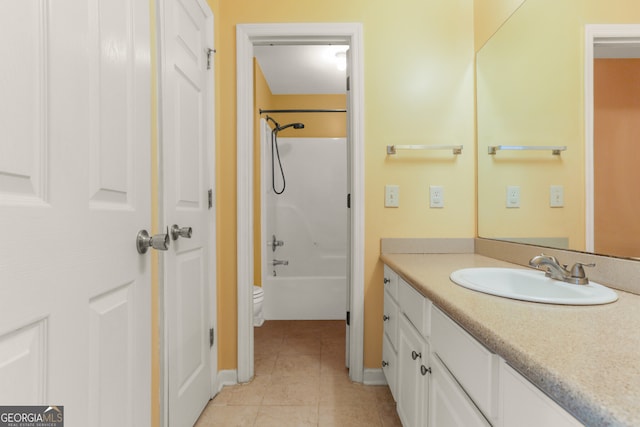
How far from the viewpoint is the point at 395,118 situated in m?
1.84

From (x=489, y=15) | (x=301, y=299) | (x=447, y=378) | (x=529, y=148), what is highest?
(x=489, y=15)

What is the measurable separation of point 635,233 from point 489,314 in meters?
0.61

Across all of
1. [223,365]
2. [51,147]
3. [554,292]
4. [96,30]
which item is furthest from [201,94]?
[554,292]

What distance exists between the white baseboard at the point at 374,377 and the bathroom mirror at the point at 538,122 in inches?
39.7

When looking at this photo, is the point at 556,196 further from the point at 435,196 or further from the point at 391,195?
the point at 391,195

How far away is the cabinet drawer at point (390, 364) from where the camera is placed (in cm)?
148

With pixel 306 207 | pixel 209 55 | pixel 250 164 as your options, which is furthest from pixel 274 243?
pixel 209 55

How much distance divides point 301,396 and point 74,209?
1.50 m

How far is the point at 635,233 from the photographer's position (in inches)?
36.6

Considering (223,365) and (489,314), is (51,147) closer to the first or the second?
(489,314)

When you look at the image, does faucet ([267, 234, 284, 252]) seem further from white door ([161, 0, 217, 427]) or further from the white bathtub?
white door ([161, 0, 217, 427])

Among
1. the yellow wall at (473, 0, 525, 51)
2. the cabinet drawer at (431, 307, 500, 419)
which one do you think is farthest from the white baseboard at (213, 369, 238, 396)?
the yellow wall at (473, 0, 525, 51)

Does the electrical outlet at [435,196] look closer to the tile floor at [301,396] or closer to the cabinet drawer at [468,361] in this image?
the cabinet drawer at [468,361]

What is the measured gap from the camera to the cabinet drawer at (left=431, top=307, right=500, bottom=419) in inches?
25.9
